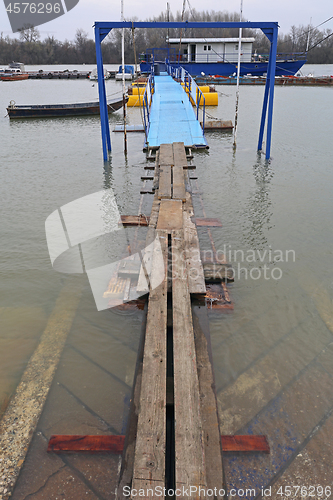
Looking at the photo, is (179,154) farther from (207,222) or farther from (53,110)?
(53,110)

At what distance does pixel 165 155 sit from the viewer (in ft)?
33.8

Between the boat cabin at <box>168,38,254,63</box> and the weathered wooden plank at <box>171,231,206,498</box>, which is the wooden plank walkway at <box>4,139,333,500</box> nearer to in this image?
the weathered wooden plank at <box>171,231,206,498</box>

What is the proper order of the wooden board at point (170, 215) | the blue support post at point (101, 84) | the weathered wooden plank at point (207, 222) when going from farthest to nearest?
the blue support post at point (101, 84) → the weathered wooden plank at point (207, 222) → the wooden board at point (170, 215)

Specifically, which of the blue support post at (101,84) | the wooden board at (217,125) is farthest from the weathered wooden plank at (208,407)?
the wooden board at (217,125)

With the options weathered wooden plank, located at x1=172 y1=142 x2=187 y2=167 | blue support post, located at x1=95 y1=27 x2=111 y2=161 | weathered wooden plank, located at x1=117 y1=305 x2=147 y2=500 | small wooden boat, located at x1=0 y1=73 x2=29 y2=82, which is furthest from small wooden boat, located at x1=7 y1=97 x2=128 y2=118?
small wooden boat, located at x1=0 y1=73 x2=29 y2=82

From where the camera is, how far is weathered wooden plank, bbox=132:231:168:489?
242 centimetres

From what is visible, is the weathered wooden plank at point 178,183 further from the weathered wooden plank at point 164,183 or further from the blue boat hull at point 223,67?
the blue boat hull at point 223,67

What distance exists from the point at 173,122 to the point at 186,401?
13309mm

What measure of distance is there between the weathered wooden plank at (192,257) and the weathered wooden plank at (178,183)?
1.90 ft

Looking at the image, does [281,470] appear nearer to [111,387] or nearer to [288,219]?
[111,387]

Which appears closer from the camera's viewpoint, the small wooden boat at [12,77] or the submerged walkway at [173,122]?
the submerged walkway at [173,122]

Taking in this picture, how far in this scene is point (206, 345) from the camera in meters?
3.70

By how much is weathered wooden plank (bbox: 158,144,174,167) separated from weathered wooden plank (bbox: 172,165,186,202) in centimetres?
45

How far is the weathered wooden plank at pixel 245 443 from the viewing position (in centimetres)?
A: 299
